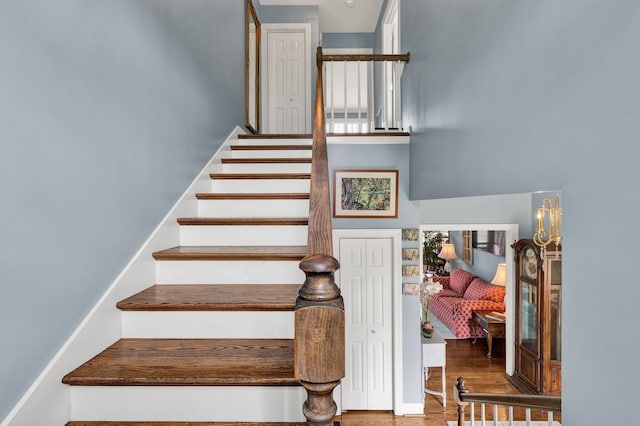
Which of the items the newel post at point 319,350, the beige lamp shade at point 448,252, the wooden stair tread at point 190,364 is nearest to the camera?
the newel post at point 319,350

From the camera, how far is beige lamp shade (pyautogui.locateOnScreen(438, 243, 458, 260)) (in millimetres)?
8289

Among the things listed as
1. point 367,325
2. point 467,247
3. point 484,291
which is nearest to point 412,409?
point 367,325

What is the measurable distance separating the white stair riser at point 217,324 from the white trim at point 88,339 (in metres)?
0.10

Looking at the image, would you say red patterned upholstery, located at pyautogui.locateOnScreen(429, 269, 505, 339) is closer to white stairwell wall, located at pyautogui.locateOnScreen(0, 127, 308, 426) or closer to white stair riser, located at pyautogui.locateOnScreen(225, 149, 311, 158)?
white stair riser, located at pyautogui.locateOnScreen(225, 149, 311, 158)

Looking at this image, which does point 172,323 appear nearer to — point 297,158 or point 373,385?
point 297,158

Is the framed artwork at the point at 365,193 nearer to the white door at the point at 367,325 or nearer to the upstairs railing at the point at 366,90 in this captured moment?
the white door at the point at 367,325

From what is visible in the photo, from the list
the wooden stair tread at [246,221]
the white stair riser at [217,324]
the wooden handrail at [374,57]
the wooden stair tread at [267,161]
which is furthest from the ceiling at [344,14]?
the white stair riser at [217,324]

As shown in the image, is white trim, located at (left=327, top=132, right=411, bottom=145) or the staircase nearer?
the staircase

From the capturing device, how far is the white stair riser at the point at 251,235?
1997 millimetres

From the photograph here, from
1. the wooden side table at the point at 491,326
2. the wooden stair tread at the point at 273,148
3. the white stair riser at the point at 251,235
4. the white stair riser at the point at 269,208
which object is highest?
the wooden stair tread at the point at 273,148

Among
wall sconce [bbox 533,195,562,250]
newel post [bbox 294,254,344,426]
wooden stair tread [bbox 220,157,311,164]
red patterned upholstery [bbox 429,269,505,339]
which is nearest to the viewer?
newel post [bbox 294,254,344,426]

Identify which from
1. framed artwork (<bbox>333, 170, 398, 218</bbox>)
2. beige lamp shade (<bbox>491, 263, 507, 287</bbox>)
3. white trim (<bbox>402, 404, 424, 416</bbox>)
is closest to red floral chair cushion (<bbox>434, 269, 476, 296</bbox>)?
beige lamp shade (<bbox>491, 263, 507, 287</bbox>)

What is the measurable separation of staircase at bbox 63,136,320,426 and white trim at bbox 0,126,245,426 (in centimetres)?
3

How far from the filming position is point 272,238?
2.01 metres
